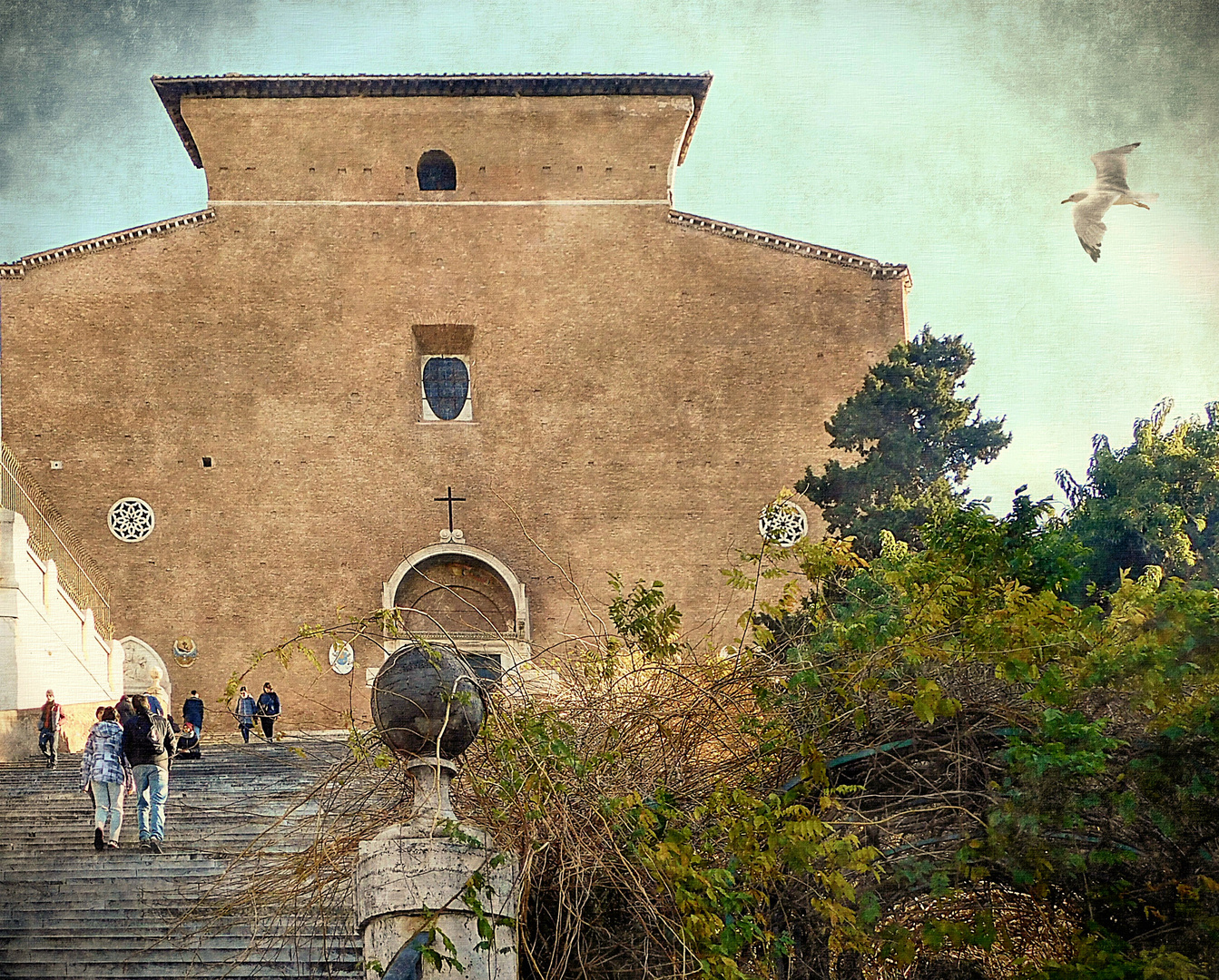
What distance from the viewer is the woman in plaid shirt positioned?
7.09m

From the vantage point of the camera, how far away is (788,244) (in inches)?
594

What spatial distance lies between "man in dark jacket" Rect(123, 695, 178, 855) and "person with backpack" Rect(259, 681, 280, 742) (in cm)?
535

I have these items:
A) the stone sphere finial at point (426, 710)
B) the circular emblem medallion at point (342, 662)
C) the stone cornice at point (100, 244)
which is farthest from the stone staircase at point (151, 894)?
the stone cornice at point (100, 244)

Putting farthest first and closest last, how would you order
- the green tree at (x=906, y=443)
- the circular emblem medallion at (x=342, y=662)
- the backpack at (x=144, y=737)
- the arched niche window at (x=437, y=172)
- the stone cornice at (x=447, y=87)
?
the arched niche window at (x=437, y=172) → the circular emblem medallion at (x=342, y=662) → the stone cornice at (x=447, y=87) → the green tree at (x=906, y=443) → the backpack at (x=144, y=737)

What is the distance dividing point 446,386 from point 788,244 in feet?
11.6

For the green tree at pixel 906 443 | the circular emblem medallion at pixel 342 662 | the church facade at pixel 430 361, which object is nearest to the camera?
the green tree at pixel 906 443

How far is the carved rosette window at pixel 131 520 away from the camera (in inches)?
566

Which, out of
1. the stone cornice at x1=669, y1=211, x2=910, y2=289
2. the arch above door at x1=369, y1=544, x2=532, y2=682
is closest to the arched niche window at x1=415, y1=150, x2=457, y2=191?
the stone cornice at x1=669, y1=211, x2=910, y2=289

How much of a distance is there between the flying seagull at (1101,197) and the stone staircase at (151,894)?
4970 mm

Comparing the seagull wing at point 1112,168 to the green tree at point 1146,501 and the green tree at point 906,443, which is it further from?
the green tree at point 906,443

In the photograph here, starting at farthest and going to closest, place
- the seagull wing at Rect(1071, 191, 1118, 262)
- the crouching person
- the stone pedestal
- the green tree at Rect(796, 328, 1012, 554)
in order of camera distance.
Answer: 1. the green tree at Rect(796, 328, 1012, 554)
2. the crouching person
3. the seagull wing at Rect(1071, 191, 1118, 262)
4. the stone pedestal

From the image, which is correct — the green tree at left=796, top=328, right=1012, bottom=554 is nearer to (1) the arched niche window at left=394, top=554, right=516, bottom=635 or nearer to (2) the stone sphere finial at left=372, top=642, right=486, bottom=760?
(1) the arched niche window at left=394, top=554, right=516, bottom=635

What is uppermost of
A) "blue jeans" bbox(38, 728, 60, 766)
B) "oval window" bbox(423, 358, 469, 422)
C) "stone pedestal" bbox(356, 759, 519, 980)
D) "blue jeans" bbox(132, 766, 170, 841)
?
"oval window" bbox(423, 358, 469, 422)

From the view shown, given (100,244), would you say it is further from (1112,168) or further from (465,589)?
(1112,168)
